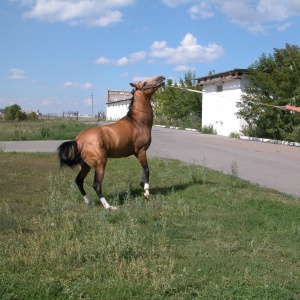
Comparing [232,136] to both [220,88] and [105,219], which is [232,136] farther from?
[105,219]

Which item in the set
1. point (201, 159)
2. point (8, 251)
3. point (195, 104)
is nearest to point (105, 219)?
point (8, 251)

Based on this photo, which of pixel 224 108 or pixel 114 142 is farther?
pixel 224 108

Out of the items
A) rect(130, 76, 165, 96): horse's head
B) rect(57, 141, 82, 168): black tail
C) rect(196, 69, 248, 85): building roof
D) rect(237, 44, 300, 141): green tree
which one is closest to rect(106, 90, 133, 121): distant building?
rect(196, 69, 248, 85): building roof

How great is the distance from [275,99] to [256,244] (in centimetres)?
1943

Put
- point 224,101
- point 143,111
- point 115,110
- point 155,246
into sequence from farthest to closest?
point 115,110 → point 224,101 → point 143,111 → point 155,246

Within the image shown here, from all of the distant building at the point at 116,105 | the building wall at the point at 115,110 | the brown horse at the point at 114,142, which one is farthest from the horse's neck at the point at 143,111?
the building wall at the point at 115,110

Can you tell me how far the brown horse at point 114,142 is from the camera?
857 cm

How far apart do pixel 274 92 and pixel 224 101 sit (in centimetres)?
762

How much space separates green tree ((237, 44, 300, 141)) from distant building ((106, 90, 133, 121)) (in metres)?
38.0

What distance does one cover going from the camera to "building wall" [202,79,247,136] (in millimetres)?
29328

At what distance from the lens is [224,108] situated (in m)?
31.7

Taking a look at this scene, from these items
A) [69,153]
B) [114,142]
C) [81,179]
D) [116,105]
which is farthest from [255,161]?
[116,105]

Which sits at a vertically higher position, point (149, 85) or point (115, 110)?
point (115, 110)

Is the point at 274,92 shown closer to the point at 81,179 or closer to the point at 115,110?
the point at 81,179
